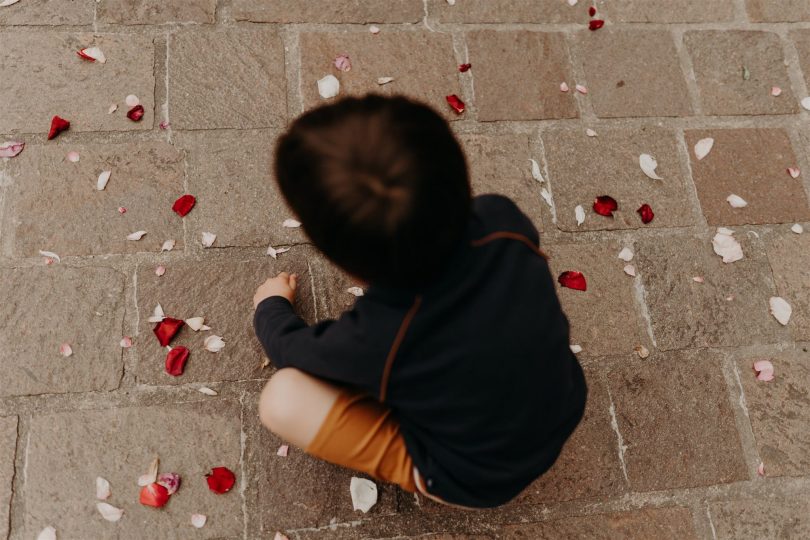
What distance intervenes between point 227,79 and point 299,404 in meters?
1.08

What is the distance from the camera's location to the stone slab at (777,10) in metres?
2.32

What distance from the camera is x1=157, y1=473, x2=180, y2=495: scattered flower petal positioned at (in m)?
1.66

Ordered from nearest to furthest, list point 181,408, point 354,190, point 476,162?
point 354,190, point 181,408, point 476,162

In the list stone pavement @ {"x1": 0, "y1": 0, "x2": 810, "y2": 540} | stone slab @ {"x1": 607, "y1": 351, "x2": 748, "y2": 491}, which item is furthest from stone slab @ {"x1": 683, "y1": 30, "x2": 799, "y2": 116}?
stone slab @ {"x1": 607, "y1": 351, "x2": 748, "y2": 491}

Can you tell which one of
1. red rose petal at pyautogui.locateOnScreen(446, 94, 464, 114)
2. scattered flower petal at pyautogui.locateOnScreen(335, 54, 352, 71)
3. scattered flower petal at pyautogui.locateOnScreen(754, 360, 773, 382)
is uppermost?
scattered flower petal at pyautogui.locateOnScreen(335, 54, 352, 71)

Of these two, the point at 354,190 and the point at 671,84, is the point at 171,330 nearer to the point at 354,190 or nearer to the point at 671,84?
the point at 354,190

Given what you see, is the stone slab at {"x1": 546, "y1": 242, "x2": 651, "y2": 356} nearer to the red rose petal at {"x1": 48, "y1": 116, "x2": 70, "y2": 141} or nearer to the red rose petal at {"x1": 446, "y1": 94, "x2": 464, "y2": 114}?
the red rose petal at {"x1": 446, "y1": 94, "x2": 464, "y2": 114}

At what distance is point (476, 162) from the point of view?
202cm

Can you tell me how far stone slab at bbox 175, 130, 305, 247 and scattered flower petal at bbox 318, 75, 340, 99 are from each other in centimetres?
20

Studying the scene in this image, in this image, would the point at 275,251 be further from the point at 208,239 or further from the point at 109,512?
the point at 109,512

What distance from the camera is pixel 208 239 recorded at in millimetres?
1853

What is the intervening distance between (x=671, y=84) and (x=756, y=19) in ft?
1.48

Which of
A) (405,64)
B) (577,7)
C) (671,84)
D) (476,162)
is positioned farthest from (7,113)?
(671,84)


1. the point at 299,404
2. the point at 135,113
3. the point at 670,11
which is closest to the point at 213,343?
the point at 299,404
